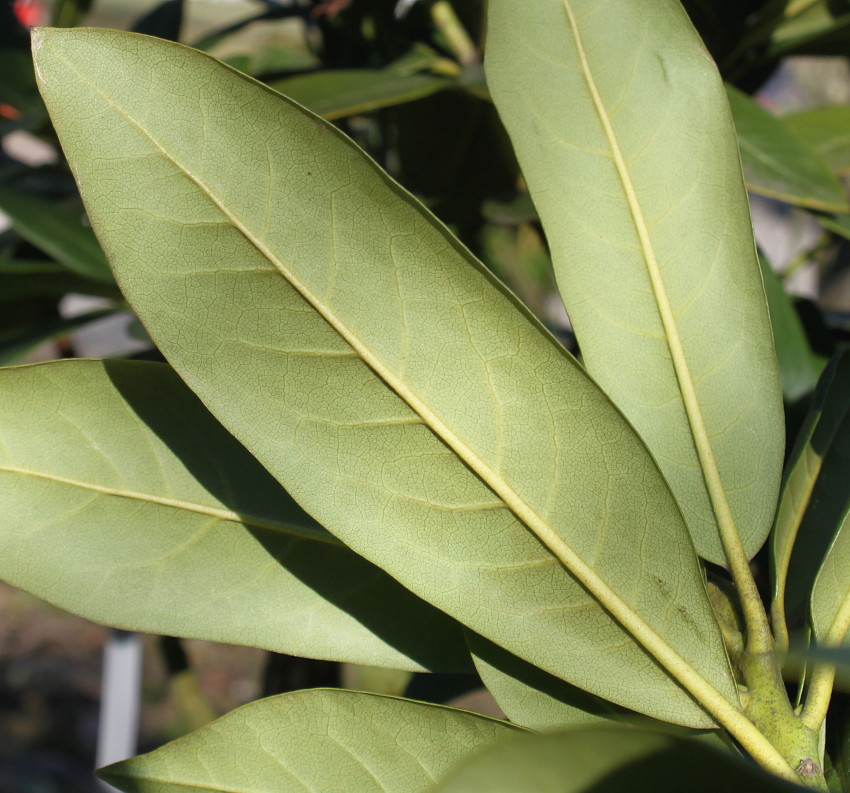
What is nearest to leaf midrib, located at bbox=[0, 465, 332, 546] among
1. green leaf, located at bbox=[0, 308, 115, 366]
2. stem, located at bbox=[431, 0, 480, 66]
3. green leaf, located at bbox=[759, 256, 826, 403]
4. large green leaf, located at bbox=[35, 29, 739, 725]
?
large green leaf, located at bbox=[35, 29, 739, 725]

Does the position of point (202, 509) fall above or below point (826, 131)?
below

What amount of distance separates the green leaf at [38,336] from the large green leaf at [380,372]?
46 centimetres

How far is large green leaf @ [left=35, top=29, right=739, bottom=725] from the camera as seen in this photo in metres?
0.36

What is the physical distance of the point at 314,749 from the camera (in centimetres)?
45

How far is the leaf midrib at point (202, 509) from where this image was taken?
0.49 m

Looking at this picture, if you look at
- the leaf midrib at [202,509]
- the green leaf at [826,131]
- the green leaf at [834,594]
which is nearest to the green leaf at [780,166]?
the green leaf at [826,131]

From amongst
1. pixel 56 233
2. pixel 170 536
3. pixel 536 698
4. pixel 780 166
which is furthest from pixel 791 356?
pixel 56 233

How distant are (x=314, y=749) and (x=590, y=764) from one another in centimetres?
22

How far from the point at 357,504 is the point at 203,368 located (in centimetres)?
10

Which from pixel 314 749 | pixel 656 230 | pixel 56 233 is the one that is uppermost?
pixel 656 230

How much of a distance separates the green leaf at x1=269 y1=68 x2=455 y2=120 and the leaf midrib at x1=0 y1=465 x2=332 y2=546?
0.38 meters

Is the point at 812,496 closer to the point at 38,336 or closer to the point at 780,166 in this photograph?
the point at 780,166

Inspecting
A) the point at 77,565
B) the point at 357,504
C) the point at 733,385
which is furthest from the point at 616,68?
the point at 77,565

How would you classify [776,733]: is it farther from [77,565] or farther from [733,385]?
[77,565]
